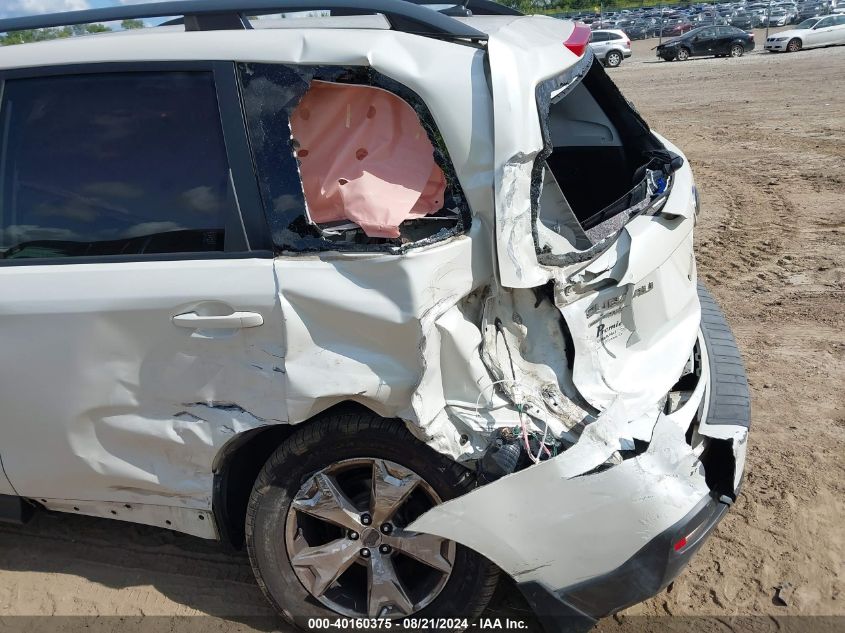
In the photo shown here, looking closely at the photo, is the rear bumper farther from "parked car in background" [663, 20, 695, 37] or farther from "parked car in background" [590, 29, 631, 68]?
"parked car in background" [663, 20, 695, 37]

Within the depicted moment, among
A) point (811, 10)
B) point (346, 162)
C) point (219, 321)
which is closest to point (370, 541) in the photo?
point (219, 321)

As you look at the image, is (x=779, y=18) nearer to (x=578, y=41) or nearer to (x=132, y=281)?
(x=578, y=41)

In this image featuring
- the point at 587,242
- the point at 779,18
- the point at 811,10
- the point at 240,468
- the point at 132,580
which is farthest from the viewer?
the point at 811,10

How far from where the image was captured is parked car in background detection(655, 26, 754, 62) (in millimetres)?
29188

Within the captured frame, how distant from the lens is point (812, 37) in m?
28.3

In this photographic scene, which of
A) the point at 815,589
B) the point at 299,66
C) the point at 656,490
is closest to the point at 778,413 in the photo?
the point at 815,589

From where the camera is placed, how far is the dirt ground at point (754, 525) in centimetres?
294

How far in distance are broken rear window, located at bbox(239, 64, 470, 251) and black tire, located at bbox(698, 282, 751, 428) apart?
4.17 ft

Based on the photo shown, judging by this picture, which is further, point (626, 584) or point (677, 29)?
point (677, 29)

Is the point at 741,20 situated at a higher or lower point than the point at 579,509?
lower

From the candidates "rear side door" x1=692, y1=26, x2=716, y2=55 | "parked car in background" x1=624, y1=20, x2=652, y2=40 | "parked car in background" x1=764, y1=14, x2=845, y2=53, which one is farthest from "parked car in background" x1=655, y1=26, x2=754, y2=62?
"parked car in background" x1=624, y1=20, x2=652, y2=40

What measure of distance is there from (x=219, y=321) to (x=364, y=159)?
0.71 meters

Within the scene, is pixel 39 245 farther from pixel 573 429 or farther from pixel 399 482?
pixel 573 429

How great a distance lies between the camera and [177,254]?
2.49 meters
